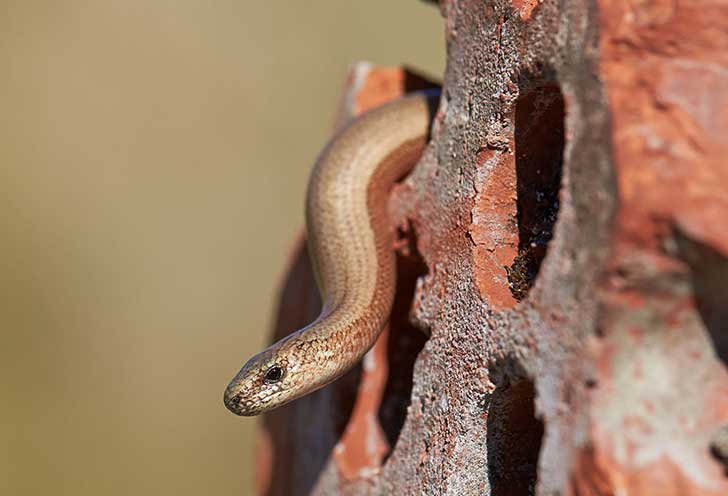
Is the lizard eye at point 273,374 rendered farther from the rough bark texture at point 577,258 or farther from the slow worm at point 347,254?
the rough bark texture at point 577,258

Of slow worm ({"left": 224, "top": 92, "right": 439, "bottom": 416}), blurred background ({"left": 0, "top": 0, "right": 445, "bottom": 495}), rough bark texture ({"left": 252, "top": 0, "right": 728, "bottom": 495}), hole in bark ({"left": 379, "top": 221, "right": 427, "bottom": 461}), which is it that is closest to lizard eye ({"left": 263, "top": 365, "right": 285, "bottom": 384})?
slow worm ({"left": 224, "top": 92, "right": 439, "bottom": 416})

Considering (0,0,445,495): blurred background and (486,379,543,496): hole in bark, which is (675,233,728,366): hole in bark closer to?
(486,379,543,496): hole in bark

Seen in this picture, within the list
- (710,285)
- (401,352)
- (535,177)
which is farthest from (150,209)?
(710,285)

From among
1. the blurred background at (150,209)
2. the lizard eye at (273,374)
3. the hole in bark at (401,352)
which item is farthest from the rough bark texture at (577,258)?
the blurred background at (150,209)

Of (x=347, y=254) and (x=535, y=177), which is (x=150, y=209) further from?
(x=535, y=177)

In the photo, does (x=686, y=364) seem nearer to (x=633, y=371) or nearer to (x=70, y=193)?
(x=633, y=371)

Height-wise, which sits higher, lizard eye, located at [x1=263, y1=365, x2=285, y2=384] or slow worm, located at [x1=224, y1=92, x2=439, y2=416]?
slow worm, located at [x1=224, y1=92, x2=439, y2=416]
